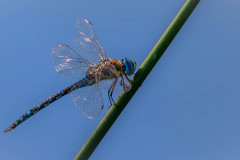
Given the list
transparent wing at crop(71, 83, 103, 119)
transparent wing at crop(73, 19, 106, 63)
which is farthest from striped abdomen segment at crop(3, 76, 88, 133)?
transparent wing at crop(73, 19, 106, 63)

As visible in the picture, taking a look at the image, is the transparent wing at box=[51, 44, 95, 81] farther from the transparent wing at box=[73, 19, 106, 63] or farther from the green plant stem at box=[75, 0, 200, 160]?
the green plant stem at box=[75, 0, 200, 160]

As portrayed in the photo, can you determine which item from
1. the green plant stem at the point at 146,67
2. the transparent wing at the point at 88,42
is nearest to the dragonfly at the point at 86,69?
the transparent wing at the point at 88,42

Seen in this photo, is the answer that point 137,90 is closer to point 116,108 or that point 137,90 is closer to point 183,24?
point 116,108

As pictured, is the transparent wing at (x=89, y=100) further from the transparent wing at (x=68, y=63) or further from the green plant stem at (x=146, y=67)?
the green plant stem at (x=146, y=67)

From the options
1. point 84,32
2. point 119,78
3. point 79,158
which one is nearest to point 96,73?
point 119,78

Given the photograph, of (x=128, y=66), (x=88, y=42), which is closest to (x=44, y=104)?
(x=88, y=42)

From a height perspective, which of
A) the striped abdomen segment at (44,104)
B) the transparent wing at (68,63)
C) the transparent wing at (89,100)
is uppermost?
the transparent wing at (68,63)
